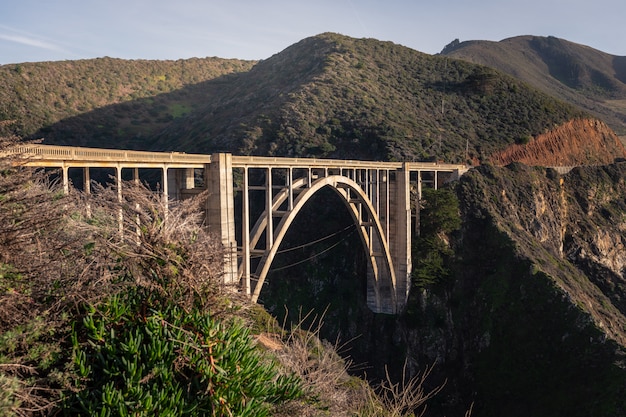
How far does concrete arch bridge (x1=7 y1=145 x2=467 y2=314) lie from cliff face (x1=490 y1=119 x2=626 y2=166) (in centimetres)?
1422

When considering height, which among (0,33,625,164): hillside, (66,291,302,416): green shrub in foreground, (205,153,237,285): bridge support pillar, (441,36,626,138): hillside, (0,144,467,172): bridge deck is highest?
(441,36,626,138): hillside

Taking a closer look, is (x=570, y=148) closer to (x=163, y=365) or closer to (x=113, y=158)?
(x=113, y=158)

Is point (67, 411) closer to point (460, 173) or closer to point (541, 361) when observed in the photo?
point (541, 361)

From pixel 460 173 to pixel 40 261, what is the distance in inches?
1572

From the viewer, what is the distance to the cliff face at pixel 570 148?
173 feet

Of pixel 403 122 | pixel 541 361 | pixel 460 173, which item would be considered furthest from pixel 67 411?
pixel 403 122

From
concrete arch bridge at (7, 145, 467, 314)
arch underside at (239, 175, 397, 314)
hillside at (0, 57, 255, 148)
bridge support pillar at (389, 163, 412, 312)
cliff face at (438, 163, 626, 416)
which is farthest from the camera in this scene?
hillside at (0, 57, 255, 148)

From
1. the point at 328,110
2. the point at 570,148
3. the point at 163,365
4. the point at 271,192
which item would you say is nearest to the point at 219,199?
the point at 271,192

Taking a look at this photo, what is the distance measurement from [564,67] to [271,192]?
159379 millimetres

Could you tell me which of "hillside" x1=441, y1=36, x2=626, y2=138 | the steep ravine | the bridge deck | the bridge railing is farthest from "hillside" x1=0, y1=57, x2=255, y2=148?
"hillside" x1=441, y1=36, x2=626, y2=138

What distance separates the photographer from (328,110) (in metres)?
57.1

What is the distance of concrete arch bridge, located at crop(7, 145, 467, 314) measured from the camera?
1233 centimetres

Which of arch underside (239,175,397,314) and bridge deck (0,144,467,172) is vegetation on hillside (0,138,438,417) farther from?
arch underside (239,175,397,314)

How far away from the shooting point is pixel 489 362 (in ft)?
103
